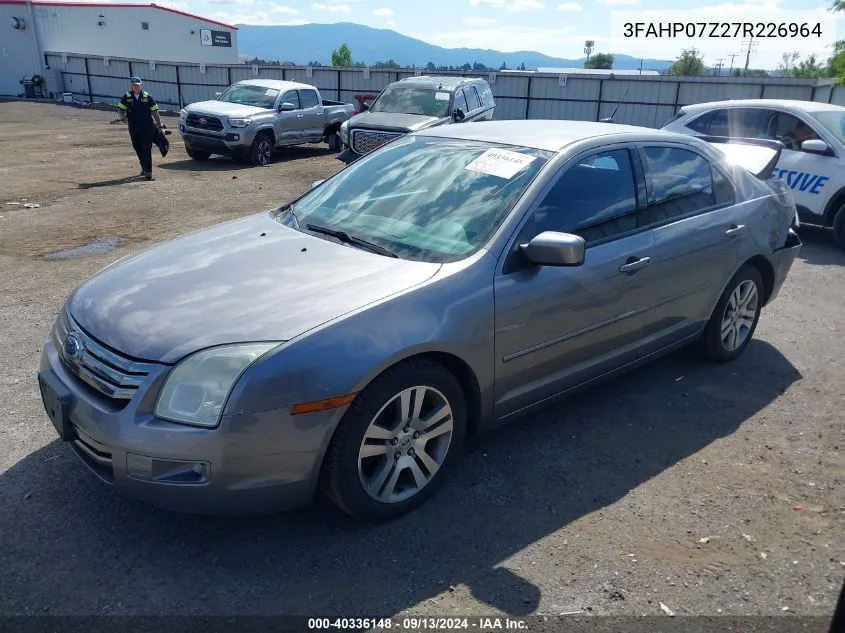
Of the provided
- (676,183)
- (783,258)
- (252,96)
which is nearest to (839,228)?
(783,258)

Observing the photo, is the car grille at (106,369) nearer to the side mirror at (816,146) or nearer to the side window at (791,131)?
the side mirror at (816,146)

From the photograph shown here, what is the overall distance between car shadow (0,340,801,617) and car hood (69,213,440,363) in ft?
2.81

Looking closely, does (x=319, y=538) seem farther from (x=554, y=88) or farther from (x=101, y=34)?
(x=101, y=34)

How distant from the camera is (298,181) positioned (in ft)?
43.3

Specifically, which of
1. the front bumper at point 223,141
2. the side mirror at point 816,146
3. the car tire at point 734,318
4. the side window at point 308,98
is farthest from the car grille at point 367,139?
the car tire at point 734,318

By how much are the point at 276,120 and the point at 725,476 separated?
1376 cm

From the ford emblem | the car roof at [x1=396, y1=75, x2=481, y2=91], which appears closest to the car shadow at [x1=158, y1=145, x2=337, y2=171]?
the car roof at [x1=396, y1=75, x2=481, y2=91]

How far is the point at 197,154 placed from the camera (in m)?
15.5

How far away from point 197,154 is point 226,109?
1.32 meters

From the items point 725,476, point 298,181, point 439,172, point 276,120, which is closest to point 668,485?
point 725,476

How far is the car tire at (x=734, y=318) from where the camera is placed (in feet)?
15.8

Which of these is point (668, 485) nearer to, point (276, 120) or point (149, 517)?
point (149, 517)

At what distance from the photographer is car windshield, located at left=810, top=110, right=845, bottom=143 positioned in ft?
27.8

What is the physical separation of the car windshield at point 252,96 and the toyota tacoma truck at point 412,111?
302 centimetres
